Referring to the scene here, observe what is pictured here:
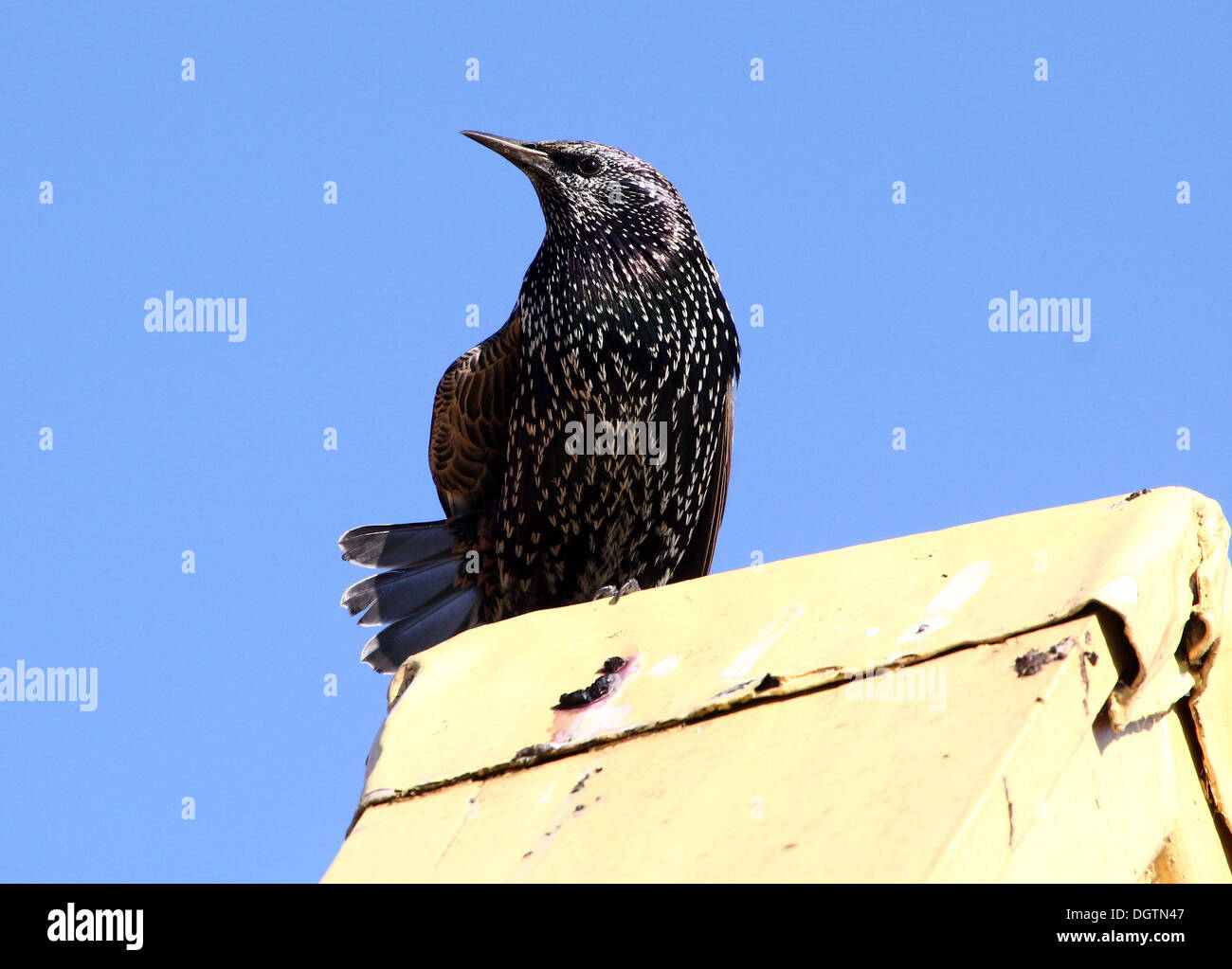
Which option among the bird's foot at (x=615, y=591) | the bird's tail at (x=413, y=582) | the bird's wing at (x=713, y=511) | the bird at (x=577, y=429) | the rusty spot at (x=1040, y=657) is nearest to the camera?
the rusty spot at (x=1040, y=657)

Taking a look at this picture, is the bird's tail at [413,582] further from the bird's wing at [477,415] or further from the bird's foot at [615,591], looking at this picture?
the bird's foot at [615,591]

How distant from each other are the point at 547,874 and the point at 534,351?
3500 mm

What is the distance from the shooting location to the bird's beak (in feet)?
21.1

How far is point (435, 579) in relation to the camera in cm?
636

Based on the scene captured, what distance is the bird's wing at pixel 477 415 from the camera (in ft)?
20.2

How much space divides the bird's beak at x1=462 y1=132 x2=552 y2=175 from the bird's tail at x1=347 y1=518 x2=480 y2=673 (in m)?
1.50

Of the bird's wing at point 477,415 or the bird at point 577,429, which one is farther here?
the bird's wing at point 477,415

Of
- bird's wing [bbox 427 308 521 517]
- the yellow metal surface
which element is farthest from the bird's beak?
the yellow metal surface

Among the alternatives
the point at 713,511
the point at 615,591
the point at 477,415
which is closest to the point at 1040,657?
the point at 615,591

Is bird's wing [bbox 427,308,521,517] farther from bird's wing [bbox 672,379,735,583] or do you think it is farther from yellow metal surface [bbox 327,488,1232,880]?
yellow metal surface [bbox 327,488,1232,880]

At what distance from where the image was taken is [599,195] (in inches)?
247

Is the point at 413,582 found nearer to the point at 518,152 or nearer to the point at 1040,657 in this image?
the point at 518,152

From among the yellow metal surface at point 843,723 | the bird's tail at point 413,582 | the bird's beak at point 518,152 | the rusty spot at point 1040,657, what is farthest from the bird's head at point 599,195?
the rusty spot at point 1040,657

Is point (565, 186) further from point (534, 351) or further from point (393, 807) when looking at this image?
point (393, 807)
